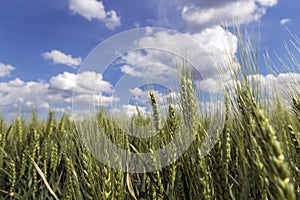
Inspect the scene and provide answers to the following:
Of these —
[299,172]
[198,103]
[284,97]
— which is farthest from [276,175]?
[284,97]

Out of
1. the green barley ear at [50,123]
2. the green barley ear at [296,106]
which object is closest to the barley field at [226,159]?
the green barley ear at [296,106]

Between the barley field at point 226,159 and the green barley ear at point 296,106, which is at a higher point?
the green barley ear at point 296,106

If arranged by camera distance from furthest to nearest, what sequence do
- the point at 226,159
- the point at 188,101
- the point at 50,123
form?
1. the point at 50,123
2. the point at 188,101
3. the point at 226,159

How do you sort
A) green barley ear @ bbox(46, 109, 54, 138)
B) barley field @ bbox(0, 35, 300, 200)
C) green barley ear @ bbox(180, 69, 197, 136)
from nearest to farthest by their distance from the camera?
barley field @ bbox(0, 35, 300, 200) < green barley ear @ bbox(180, 69, 197, 136) < green barley ear @ bbox(46, 109, 54, 138)

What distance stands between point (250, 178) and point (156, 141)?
53 centimetres

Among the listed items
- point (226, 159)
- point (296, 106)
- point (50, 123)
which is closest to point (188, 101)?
point (226, 159)

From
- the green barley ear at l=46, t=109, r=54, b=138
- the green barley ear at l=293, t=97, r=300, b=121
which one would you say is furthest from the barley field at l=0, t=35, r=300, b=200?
the green barley ear at l=46, t=109, r=54, b=138

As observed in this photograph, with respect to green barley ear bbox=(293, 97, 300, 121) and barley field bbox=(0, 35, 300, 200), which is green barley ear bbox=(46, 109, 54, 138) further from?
green barley ear bbox=(293, 97, 300, 121)

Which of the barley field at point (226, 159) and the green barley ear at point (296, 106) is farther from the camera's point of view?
the green barley ear at point (296, 106)

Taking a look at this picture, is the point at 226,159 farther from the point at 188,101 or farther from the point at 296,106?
the point at 296,106

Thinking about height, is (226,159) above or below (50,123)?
below

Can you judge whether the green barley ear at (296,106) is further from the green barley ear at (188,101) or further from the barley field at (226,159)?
the green barley ear at (188,101)

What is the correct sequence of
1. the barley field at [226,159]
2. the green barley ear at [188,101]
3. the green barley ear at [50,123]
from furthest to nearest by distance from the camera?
the green barley ear at [50,123]
the green barley ear at [188,101]
the barley field at [226,159]

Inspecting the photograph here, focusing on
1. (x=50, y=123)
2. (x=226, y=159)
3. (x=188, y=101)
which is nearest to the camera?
(x=226, y=159)
